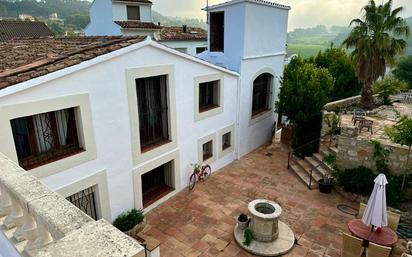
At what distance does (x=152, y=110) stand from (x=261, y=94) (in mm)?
8684

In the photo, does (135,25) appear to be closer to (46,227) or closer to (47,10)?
(46,227)

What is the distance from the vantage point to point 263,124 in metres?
17.4

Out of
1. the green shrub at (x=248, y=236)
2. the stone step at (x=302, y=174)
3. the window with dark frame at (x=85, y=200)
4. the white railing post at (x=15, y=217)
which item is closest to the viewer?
the white railing post at (x=15, y=217)

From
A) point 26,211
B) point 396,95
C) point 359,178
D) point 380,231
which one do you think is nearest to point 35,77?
point 26,211

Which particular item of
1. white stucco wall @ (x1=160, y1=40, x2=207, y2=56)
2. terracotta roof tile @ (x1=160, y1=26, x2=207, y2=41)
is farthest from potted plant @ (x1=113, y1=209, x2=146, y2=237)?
white stucco wall @ (x1=160, y1=40, x2=207, y2=56)

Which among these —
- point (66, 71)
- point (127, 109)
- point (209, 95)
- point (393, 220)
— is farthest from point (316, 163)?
point (66, 71)

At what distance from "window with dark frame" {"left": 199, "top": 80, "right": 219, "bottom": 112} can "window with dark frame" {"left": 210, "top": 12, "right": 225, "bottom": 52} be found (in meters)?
2.63

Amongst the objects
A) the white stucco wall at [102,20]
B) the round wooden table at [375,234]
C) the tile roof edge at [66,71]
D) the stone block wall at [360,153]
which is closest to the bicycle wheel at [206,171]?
the stone block wall at [360,153]

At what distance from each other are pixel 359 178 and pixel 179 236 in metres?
7.53

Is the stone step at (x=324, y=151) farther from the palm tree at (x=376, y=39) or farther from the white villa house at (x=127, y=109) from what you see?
the palm tree at (x=376, y=39)

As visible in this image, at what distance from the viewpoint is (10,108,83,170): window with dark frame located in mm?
7273

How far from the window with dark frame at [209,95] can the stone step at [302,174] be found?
17.1ft

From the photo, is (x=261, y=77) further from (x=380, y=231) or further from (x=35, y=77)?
(x=35, y=77)

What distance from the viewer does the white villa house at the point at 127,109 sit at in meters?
7.12
